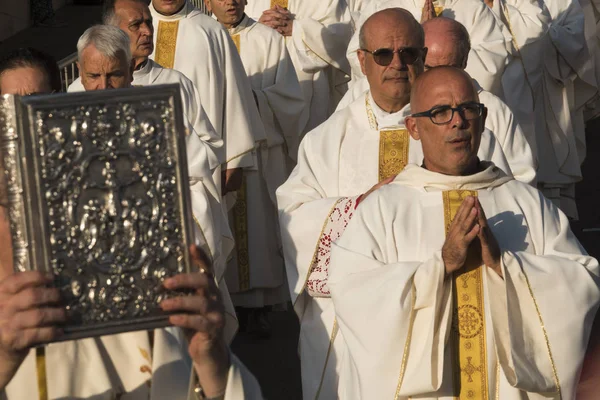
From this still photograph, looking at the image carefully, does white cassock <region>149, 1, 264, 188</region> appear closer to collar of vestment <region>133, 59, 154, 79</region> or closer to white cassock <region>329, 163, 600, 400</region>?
collar of vestment <region>133, 59, 154, 79</region>

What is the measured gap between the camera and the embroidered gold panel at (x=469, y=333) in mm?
4926

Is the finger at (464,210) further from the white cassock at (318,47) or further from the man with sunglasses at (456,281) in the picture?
the white cassock at (318,47)

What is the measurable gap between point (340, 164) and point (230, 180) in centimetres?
259

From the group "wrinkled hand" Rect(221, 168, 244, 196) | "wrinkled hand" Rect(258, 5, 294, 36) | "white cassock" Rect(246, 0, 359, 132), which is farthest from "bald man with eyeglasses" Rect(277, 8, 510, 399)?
"wrinkled hand" Rect(258, 5, 294, 36)

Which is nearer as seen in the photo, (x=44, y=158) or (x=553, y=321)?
(x=44, y=158)

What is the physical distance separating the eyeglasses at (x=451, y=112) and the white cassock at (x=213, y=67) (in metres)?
4.07

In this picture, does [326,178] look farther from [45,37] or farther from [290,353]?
[45,37]

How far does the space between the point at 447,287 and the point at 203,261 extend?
70.8 inches

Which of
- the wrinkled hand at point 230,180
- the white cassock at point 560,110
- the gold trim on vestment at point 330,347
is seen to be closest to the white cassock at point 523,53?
the white cassock at point 560,110

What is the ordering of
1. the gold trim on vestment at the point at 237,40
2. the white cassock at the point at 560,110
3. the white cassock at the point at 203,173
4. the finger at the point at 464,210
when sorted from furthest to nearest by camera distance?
the white cassock at the point at 560,110 < the gold trim on vestment at the point at 237,40 < the white cassock at the point at 203,173 < the finger at the point at 464,210

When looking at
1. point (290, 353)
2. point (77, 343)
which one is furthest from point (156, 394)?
point (290, 353)

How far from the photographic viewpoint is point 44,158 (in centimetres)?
316

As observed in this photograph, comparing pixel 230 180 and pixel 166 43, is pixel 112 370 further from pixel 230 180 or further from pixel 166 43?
pixel 166 43

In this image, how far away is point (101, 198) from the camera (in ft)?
10.5
